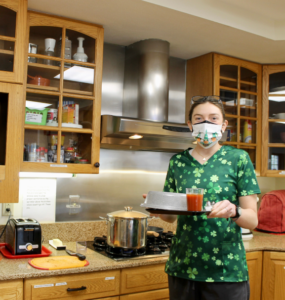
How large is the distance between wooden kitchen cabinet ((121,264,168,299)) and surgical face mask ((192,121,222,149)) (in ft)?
3.10

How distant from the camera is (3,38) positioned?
6.50 ft

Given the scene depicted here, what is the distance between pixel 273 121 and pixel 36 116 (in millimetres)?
2021

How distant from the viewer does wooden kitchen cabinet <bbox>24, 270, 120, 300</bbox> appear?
1.79 m

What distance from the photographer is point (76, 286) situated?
1.87 meters

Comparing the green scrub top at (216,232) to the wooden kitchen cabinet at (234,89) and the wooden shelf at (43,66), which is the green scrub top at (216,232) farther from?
the wooden kitchen cabinet at (234,89)

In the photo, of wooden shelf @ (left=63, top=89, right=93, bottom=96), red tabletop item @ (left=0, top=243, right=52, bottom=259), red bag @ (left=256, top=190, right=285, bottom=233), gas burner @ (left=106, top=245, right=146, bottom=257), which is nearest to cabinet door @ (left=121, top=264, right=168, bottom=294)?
gas burner @ (left=106, top=245, right=146, bottom=257)

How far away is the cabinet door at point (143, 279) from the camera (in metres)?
2.02

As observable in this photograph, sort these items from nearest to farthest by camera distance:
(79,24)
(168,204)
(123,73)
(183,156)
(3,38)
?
(168,204), (183,156), (3,38), (79,24), (123,73)

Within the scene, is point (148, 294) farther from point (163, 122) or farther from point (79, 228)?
point (163, 122)

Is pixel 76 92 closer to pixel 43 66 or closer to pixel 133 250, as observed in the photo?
pixel 43 66

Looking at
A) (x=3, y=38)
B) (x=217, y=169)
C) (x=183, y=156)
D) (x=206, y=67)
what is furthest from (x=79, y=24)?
(x=217, y=169)

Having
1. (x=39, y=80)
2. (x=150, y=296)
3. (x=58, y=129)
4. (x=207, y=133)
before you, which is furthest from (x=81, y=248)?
(x=207, y=133)

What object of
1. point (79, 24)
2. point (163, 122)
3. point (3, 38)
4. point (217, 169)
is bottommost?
point (217, 169)

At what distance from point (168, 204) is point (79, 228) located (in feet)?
4.38
